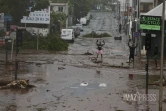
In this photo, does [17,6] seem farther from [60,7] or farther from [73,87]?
[60,7]

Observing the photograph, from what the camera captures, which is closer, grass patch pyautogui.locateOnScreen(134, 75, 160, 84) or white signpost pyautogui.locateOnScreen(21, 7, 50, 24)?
grass patch pyautogui.locateOnScreen(134, 75, 160, 84)

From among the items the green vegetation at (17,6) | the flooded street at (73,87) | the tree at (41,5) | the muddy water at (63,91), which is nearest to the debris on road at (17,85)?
the flooded street at (73,87)

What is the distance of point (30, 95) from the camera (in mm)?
21234

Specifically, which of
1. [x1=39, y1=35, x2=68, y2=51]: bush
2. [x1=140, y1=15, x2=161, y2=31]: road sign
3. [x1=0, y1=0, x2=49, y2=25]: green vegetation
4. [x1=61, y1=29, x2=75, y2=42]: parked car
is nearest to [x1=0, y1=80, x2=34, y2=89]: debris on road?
[x1=140, y1=15, x2=161, y2=31]: road sign

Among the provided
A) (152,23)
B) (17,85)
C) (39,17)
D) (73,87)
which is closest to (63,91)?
(73,87)

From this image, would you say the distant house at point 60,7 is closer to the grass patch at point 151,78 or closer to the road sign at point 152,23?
the grass patch at point 151,78

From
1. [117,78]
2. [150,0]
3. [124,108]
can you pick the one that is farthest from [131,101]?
[150,0]

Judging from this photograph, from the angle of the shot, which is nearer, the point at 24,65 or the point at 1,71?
the point at 1,71

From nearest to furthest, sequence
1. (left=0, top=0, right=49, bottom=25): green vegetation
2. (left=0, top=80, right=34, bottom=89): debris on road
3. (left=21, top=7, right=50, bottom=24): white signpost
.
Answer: (left=0, top=80, right=34, bottom=89): debris on road < (left=0, top=0, right=49, bottom=25): green vegetation < (left=21, top=7, right=50, bottom=24): white signpost

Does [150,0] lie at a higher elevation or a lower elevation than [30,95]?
higher

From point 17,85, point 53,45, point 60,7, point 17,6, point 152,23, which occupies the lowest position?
point 17,85

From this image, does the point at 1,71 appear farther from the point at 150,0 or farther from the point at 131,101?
the point at 150,0

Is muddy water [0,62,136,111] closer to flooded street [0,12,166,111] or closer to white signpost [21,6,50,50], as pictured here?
flooded street [0,12,166,111]

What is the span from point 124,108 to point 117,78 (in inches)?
393
